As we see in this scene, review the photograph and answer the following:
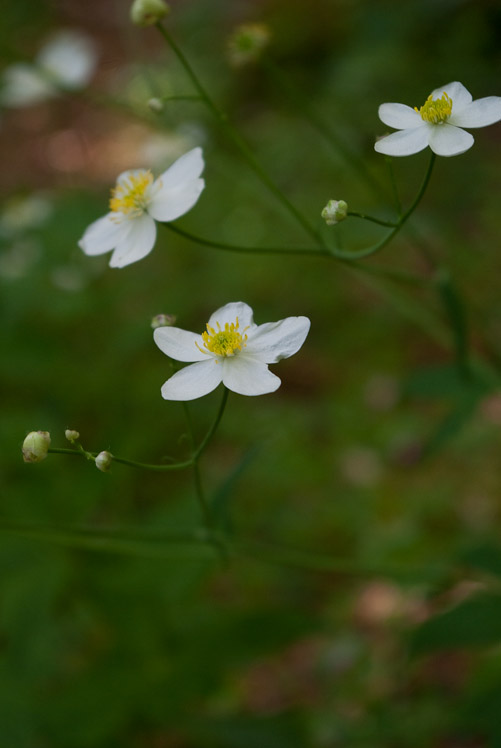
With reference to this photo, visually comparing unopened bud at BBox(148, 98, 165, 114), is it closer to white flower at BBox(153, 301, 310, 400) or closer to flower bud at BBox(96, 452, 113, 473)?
white flower at BBox(153, 301, 310, 400)

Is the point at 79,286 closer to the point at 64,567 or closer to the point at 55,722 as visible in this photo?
the point at 64,567

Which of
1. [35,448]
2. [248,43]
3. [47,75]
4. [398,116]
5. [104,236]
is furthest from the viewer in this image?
[47,75]

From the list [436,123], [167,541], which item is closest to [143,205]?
[436,123]

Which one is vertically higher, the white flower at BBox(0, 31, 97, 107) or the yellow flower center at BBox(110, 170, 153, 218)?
the white flower at BBox(0, 31, 97, 107)

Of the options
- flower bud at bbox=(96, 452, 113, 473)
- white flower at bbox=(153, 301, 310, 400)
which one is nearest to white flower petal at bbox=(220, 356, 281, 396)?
white flower at bbox=(153, 301, 310, 400)

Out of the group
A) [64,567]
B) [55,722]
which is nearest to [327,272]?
[64,567]

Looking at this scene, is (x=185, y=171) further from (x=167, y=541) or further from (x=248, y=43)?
(x=167, y=541)
